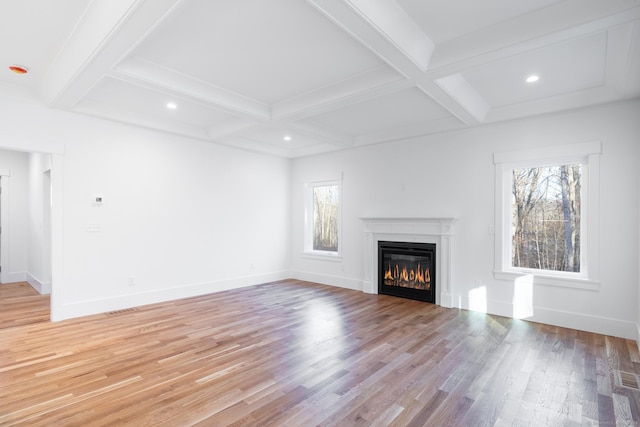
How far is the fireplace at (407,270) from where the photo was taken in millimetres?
5309

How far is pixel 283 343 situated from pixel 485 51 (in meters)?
3.37

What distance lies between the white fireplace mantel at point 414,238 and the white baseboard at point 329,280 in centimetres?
23

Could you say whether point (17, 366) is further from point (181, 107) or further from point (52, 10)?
point (181, 107)

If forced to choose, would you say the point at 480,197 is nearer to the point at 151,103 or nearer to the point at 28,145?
Answer: the point at 151,103

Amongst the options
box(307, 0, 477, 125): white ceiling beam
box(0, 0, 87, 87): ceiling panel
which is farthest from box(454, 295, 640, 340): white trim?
box(0, 0, 87, 87): ceiling panel

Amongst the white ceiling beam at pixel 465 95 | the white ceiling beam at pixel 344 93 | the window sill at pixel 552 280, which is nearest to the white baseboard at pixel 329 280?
the window sill at pixel 552 280

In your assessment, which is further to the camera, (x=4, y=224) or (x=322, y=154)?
(x=322, y=154)

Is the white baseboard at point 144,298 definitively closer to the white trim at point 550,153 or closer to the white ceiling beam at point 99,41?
the white ceiling beam at point 99,41

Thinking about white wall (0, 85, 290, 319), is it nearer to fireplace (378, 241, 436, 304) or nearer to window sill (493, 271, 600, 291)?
fireplace (378, 241, 436, 304)

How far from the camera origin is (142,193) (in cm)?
509

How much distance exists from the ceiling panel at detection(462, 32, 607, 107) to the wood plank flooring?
2.77 meters

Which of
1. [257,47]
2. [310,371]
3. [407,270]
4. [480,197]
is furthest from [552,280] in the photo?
[257,47]

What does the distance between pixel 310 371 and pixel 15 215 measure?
7586mm

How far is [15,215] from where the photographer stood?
6.88 m
